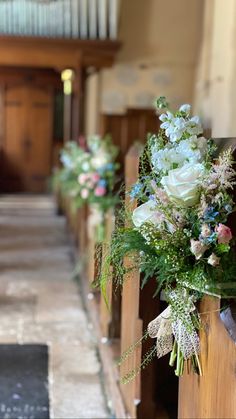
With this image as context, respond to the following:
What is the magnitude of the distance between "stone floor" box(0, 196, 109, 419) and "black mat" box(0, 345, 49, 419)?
1.9 inches

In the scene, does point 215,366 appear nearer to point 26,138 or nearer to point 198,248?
point 198,248

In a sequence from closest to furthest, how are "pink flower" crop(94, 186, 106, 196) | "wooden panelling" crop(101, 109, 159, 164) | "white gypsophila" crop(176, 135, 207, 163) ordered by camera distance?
1. "white gypsophila" crop(176, 135, 207, 163)
2. "pink flower" crop(94, 186, 106, 196)
3. "wooden panelling" crop(101, 109, 159, 164)

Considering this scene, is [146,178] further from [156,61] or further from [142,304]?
[156,61]

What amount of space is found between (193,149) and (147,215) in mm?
203

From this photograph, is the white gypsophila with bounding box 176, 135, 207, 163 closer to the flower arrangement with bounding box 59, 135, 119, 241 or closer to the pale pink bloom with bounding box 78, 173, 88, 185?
the flower arrangement with bounding box 59, 135, 119, 241

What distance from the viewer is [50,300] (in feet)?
14.4

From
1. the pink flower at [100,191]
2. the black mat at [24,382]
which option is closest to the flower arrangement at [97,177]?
the pink flower at [100,191]

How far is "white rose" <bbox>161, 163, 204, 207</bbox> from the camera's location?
1.38 m

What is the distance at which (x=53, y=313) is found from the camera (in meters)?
4.07

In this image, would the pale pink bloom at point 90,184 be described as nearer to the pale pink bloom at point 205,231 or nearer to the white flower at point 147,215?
the white flower at point 147,215

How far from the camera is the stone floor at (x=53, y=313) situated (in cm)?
280

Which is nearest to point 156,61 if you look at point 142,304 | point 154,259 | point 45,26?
point 45,26

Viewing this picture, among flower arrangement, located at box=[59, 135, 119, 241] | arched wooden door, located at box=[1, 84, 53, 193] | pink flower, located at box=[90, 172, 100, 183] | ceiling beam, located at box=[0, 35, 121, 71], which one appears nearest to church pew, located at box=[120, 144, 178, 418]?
flower arrangement, located at box=[59, 135, 119, 241]

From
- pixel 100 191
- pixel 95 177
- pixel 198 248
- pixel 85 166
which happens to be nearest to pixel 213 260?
pixel 198 248
